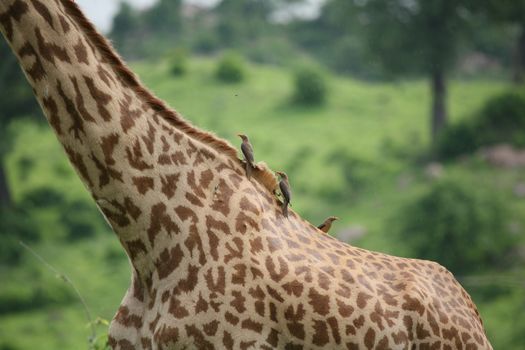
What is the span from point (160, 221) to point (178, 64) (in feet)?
107

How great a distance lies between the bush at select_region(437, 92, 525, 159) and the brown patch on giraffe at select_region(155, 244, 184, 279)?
2731 cm

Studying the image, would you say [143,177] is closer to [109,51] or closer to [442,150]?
[109,51]

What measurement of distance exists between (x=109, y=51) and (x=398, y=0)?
97.7 feet

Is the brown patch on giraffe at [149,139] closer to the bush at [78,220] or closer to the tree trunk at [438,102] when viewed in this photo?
the bush at [78,220]

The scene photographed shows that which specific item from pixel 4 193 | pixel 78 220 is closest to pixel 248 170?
pixel 78 220

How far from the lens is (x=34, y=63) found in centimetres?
345

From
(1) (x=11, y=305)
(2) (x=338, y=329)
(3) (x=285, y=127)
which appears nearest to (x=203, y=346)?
(2) (x=338, y=329)

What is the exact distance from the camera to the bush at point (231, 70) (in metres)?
34.4

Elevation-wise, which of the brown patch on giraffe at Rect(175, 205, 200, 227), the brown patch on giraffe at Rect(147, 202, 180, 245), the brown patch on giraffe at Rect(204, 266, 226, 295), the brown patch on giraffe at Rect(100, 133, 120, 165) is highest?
the brown patch on giraffe at Rect(100, 133, 120, 165)

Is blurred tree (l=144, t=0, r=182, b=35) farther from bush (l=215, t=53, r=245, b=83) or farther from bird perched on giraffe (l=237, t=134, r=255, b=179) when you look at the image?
bird perched on giraffe (l=237, t=134, r=255, b=179)

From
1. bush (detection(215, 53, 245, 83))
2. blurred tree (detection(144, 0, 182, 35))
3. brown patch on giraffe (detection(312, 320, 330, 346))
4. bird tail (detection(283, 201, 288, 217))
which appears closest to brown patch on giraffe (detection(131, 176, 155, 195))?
bird tail (detection(283, 201, 288, 217))

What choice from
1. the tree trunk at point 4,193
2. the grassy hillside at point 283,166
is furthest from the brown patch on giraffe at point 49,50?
the tree trunk at point 4,193

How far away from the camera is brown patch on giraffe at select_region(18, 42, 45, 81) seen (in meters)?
3.44

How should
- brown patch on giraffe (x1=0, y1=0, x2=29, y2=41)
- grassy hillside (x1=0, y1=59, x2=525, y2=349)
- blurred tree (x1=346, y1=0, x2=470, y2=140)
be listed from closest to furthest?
brown patch on giraffe (x1=0, y1=0, x2=29, y2=41) < grassy hillside (x1=0, y1=59, x2=525, y2=349) < blurred tree (x1=346, y1=0, x2=470, y2=140)
